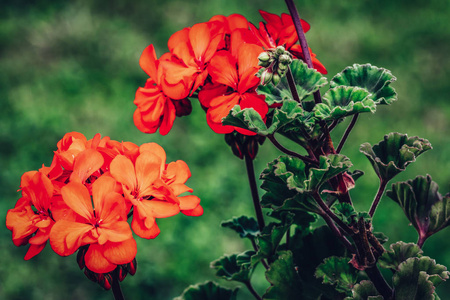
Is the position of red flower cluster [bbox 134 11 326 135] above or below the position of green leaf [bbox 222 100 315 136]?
above

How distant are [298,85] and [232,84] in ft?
0.35

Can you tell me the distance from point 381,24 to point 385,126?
0.85 meters

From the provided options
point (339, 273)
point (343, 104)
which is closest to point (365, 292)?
point (339, 273)

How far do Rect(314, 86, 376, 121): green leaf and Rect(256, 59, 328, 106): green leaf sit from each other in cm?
3

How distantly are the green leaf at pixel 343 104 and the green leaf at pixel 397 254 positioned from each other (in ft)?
0.75

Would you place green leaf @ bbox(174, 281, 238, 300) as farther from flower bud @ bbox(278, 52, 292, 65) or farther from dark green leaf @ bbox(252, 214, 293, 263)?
flower bud @ bbox(278, 52, 292, 65)

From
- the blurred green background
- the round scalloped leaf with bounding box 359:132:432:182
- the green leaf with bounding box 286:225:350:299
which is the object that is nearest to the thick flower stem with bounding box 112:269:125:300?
the green leaf with bounding box 286:225:350:299

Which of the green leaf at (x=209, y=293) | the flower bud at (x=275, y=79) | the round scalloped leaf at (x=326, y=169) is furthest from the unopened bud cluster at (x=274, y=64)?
the green leaf at (x=209, y=293)

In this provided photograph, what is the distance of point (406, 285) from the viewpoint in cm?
90

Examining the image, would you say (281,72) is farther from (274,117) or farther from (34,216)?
(34,216)

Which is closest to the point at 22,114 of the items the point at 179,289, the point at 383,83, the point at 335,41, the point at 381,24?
the point at 179,289

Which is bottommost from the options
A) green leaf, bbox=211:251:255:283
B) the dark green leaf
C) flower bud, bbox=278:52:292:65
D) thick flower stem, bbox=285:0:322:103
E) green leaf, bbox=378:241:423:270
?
green leaf, bbox=211:251:255:283

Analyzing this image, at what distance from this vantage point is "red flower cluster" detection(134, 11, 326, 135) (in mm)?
913

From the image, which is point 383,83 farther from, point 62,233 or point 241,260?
point 62,233
